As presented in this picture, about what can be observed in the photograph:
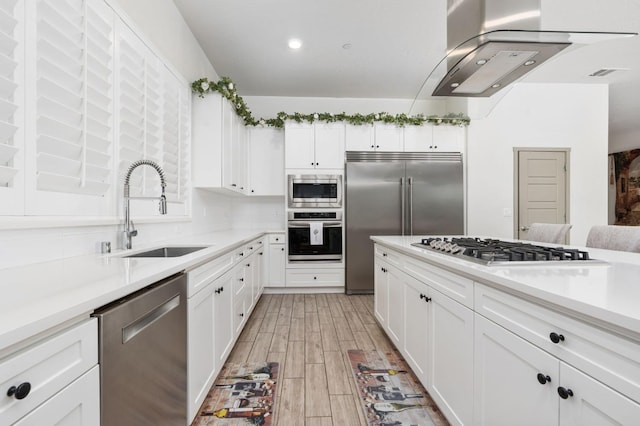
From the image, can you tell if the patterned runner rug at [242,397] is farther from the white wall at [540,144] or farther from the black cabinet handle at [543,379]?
the white wall at [540,144]

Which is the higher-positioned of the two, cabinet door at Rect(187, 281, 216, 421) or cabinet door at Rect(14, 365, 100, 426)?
cabinet door at Rect(14, 365, 100, 426)

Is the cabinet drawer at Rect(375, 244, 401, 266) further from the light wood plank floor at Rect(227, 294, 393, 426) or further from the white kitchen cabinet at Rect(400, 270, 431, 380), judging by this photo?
the light wood plank floor at Rect(227, 294, 393, 426)

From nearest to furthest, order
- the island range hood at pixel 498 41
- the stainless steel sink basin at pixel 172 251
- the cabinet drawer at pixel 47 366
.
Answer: the cabinet drawer at pixel 47 366
the island range hood at pixel 498 41
the stainless steel sink basin at pixel 172 251

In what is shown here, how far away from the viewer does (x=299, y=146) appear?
13.8 feet

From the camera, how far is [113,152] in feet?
5.90

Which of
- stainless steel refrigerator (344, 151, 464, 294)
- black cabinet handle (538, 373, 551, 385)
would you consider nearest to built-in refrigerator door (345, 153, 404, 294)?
stainless steel refrigerator (344, 151, 464, 294)

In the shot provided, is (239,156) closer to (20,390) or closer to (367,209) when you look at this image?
(367,209)

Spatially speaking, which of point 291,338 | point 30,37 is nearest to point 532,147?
point 291,338

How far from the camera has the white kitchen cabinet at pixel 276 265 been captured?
13.8 ft

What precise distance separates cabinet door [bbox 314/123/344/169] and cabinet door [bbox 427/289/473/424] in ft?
9.28

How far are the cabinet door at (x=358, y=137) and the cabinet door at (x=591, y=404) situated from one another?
3669 mm

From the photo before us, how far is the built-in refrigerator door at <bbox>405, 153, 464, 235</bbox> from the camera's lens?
13.7ft

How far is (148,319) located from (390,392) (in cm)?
154

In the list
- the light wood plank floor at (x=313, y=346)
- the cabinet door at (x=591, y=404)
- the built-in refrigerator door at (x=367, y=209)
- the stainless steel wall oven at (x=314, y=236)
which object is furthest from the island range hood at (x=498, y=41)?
the stainless steel wall oven at (x=314, y=236)
